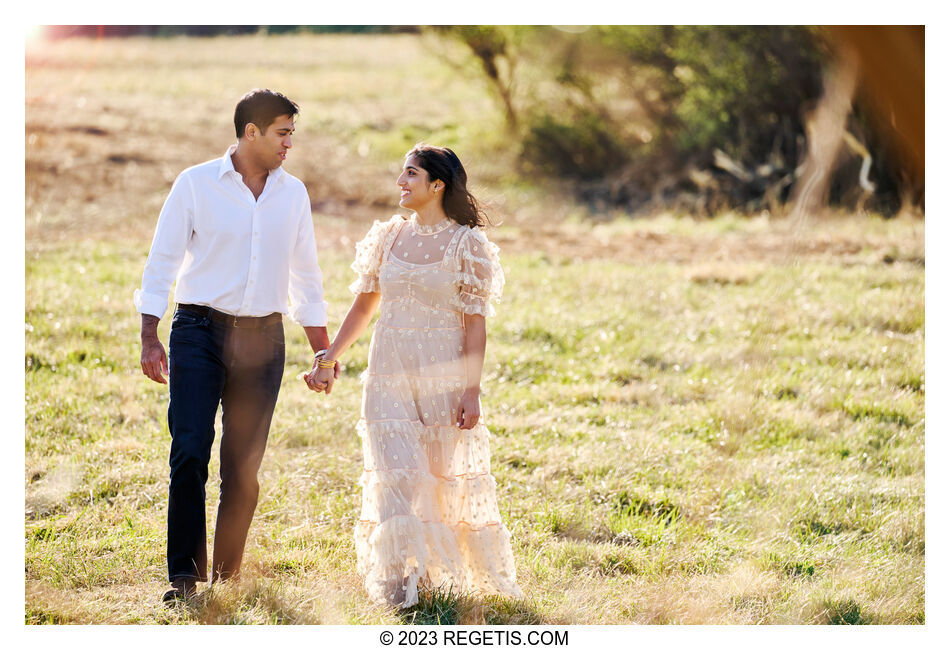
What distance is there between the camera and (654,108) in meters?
19.2

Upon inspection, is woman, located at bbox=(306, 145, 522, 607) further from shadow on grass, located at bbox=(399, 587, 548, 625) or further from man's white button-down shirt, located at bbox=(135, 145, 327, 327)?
man's white button-down shirt, located at bbox=(135, 145, 327, 327)

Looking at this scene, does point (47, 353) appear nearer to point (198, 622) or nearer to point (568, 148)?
point (198, 622)

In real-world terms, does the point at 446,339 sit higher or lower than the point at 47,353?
higher

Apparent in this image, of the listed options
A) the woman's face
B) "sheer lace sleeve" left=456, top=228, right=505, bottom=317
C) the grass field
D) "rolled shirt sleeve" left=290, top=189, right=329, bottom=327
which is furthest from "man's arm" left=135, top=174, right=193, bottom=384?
the grass field

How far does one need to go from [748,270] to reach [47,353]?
23.0ft

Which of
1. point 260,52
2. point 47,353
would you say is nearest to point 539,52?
point 260,52

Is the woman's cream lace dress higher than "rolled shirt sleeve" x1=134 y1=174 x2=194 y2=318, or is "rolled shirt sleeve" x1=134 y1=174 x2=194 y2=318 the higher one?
"rolled shirt sleeve" x1=134 y1=174 x2=194 y2=318

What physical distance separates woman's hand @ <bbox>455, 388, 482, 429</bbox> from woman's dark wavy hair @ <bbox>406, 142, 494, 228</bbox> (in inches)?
26.1

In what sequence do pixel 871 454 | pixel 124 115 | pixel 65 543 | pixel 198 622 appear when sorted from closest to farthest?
pixel 198 622
pixel 65 543
pixel 871 454
pixel 124 115

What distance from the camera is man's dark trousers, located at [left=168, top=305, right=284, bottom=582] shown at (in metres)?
3.62

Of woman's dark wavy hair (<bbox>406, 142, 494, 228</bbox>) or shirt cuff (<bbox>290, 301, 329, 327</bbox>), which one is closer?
woman's dark wavy hair (<bbox>406, 142, 494, 228</bbox>)

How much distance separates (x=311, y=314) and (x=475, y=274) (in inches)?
29.8

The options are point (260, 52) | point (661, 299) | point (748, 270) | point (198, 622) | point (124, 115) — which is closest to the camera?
point (198, 622)

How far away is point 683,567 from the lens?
4562mm
